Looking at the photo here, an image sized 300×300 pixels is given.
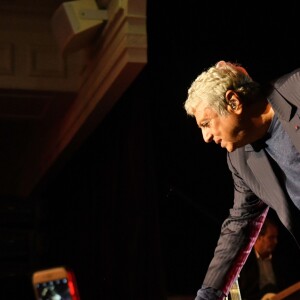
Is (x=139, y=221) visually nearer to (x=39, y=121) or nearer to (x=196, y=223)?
(x=196, y=223)

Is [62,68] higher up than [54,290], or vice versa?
[62,68]

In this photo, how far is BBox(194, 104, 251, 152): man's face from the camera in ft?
6.30

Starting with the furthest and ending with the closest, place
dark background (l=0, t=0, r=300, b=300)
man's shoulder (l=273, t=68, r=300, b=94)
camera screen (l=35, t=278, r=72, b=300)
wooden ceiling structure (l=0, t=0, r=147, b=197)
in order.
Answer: dark background (l=0, t=0, r=300, b=300), wooden ceiling structure (l=0, t=0, r=147, b=197), man's shoulder (l=273, t=68, r=300, b=94), camera screen (l=35, t=278, r=72, b=300)

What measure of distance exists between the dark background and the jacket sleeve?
1572 millimetres

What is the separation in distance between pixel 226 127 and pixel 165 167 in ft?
7.90

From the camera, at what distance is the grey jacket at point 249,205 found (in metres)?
1.87

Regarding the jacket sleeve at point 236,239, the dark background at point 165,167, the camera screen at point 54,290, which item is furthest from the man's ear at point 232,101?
the dark background at point 165,167

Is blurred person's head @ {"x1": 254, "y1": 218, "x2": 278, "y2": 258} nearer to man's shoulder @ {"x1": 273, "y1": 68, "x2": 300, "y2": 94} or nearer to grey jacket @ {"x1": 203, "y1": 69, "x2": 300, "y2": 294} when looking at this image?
grey jacket @ {"x1": 203, "y1": 69, "x2": 300, "y2": 294}

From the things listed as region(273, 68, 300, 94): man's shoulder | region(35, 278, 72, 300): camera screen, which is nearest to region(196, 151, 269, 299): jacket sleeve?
region(273, 68, 300, 94): man's shoulder

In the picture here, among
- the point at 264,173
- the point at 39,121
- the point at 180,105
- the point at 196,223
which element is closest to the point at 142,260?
the point at 196,223

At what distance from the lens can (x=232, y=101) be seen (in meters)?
1.91

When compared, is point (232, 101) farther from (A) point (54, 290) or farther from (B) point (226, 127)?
(A) point (54, 290)

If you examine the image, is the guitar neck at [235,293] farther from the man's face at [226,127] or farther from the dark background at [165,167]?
the dark background at [165,167]

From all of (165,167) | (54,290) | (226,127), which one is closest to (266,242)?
(165,167)
